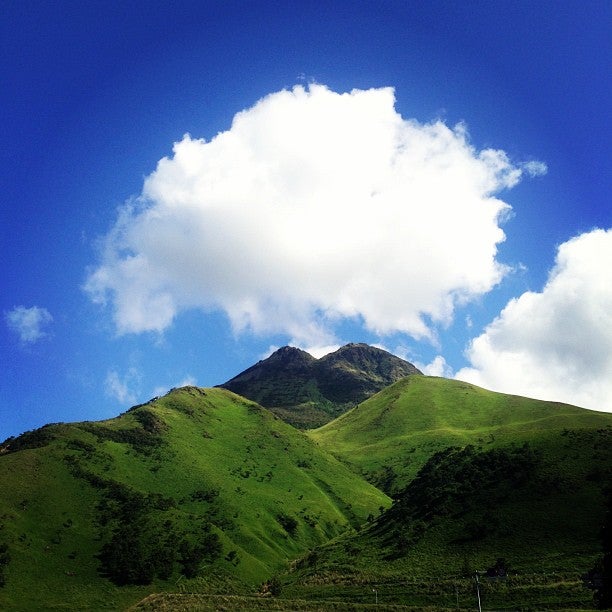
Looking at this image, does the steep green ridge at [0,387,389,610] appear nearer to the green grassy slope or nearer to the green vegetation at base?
the green vegetation at base

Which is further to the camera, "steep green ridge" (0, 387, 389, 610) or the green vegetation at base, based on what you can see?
"steep green ridge" (0, 387, 389, 610)

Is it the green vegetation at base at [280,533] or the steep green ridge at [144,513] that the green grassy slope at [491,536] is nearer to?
the green vegetation at base at [280,533]

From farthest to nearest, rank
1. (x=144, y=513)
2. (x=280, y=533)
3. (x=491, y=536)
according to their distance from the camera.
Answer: (x=280, y=533)
(x=144, y=513)
(x=491, y=536)

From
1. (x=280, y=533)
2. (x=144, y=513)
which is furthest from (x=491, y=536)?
(x=144, y=513)

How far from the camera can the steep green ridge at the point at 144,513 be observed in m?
96.8

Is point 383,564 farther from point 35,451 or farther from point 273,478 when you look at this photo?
point 35,451

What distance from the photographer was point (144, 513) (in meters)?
122

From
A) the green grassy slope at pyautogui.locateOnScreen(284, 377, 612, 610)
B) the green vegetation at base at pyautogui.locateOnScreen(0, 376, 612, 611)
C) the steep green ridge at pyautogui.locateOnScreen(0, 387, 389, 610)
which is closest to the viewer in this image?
the green grassy slope at pyautogui.locateOnScreen(284, 377, 612, 610)

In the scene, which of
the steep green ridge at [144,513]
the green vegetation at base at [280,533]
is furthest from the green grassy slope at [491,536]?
the steep green ridge at [144,513]

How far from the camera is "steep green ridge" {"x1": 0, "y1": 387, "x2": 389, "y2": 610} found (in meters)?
96.8

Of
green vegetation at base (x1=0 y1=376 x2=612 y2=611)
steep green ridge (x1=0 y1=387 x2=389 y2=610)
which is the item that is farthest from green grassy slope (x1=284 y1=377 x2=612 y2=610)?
steep green ridge (x1=0 y1=387 x2=389 y2=610)

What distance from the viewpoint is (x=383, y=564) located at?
10494 cm

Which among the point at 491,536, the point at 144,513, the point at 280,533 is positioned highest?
the point at 144,513

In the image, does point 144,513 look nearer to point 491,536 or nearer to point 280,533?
point 280,533
